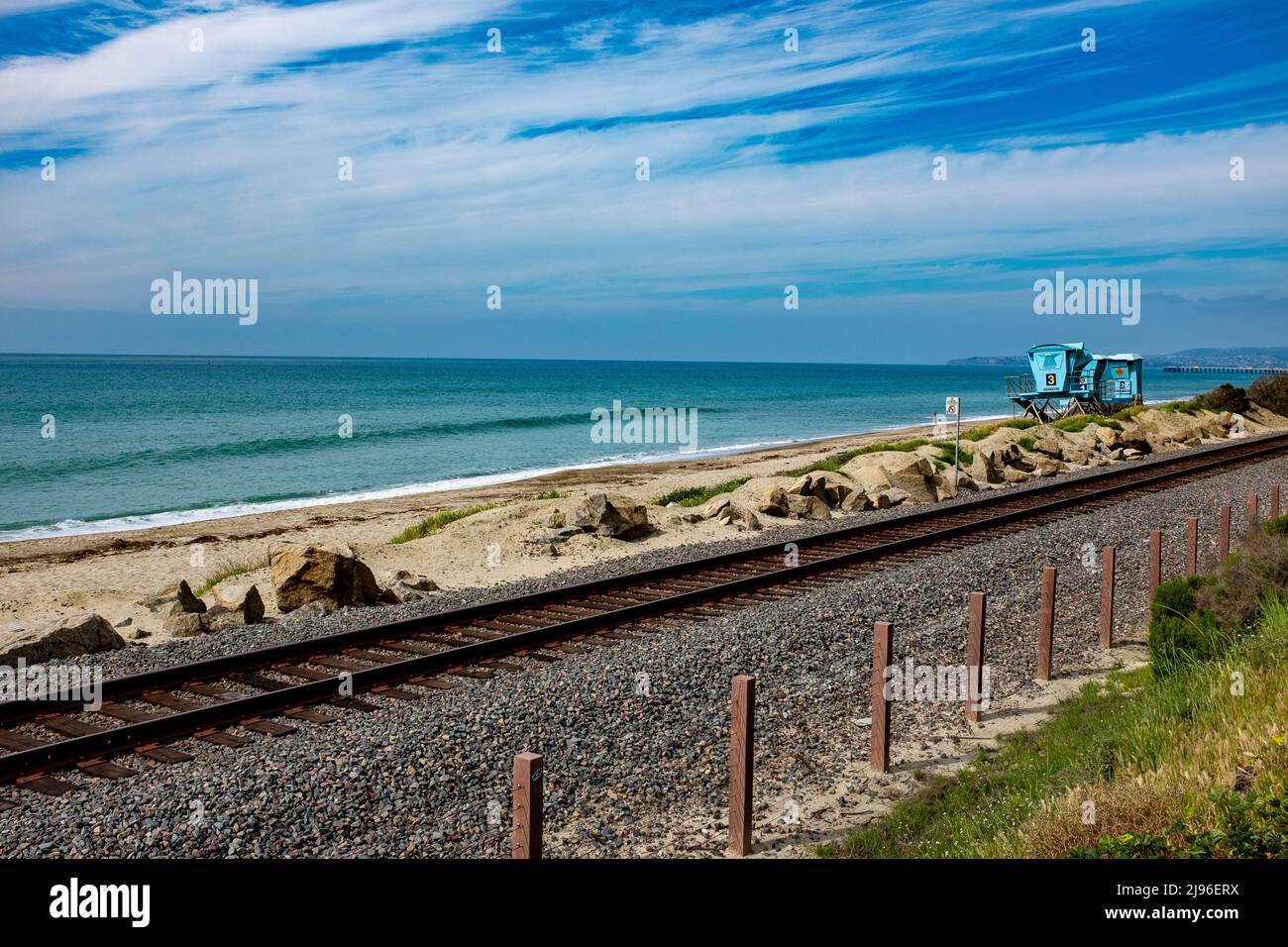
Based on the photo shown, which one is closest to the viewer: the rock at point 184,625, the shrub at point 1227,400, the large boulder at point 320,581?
the rock at point 184,625

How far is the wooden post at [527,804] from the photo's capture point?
4.65 m

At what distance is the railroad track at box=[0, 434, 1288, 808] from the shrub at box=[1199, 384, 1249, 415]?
41728 millimetres

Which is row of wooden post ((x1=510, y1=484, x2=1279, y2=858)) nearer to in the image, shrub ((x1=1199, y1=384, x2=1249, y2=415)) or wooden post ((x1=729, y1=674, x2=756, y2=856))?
wooden post ((x1=729, y1=674, x2=756, y2=856))

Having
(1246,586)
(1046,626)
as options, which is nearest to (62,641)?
(1046,626)

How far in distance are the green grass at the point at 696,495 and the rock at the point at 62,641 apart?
1395 cm

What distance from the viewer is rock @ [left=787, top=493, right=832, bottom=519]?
21.2 meters

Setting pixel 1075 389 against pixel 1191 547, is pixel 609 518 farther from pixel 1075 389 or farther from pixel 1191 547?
pixel 1075 389

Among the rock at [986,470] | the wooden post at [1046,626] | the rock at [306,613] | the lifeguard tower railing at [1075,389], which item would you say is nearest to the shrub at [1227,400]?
the lifeguard tower railing at [1075,389]

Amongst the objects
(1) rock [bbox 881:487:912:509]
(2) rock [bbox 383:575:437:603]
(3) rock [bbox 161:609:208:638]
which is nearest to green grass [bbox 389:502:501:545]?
(2) rock [bbox 383:575:437:603]

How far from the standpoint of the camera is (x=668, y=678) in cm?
909

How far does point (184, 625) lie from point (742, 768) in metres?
8.90

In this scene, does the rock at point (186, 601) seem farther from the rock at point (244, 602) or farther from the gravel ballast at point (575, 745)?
the gravel ballast at point (575, 745)

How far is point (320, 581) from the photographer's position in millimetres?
13359
